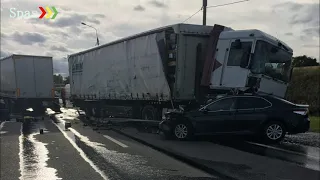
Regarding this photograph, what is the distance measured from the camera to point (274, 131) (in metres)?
9.27

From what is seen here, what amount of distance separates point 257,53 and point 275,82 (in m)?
1.27

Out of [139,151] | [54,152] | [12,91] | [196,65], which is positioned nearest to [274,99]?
[196,65]

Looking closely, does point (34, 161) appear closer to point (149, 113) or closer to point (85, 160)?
point (85, 160)

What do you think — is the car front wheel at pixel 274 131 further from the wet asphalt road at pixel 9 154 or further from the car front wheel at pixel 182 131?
the wet asphalt road at pixel 9 154

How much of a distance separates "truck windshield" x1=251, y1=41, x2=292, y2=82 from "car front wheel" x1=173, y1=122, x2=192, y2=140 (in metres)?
2.60

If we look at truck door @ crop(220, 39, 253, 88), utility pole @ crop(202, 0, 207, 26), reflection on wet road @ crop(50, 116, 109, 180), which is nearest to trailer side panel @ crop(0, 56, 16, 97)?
reflection on wet road @ crop(50, 116, 109, 180)

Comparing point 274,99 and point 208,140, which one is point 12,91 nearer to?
point 208,140

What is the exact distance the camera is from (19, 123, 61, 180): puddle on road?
20.1ft

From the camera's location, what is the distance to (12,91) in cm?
2100

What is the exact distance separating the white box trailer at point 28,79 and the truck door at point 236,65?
46.0 ft

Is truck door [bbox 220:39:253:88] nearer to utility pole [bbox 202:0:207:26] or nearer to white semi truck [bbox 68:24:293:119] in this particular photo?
white semi truck [bbox 68:24:293:119]

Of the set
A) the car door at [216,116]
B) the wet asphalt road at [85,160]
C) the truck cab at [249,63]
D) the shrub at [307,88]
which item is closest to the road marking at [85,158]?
the wet asphalt road at [85,160]

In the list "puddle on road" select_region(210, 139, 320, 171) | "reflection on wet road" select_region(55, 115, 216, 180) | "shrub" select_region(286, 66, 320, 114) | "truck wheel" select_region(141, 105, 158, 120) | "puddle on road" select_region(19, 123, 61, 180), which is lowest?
"puddle on road" select_region(210, 139, 320, 171)

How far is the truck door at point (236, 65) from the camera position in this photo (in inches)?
395
